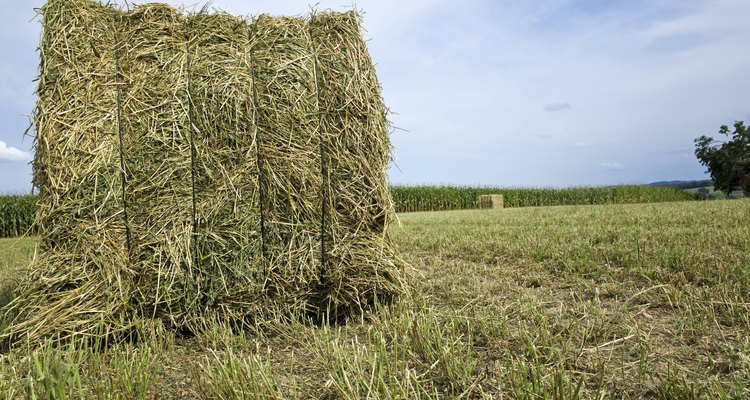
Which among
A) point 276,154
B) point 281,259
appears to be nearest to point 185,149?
point 276,154

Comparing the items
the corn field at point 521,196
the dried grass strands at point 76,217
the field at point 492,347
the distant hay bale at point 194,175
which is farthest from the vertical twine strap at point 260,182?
the corn field at point 521,196

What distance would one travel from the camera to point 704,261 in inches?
193

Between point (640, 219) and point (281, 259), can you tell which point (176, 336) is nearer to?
point (281, 259)

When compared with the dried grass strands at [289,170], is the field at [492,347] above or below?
below

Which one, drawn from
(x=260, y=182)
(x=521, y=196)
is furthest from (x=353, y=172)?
(x=521, y=196)

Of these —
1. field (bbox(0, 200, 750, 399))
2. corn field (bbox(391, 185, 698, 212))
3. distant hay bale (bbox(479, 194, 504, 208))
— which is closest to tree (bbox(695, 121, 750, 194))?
corn field (bbox(391, 185, 698, 212))

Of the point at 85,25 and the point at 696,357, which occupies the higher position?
the point at 85,25

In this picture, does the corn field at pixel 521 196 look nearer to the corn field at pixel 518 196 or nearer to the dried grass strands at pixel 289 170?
the corn field at pixel 518 196

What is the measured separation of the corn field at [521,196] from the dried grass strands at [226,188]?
23.9 metres

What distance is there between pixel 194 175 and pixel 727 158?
2031 inches

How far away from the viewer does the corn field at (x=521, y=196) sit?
2978cm

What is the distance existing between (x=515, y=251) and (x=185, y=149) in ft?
13.5

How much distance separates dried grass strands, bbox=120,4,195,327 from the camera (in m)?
3.61

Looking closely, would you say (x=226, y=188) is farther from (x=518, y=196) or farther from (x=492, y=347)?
(x=518, y=196)
